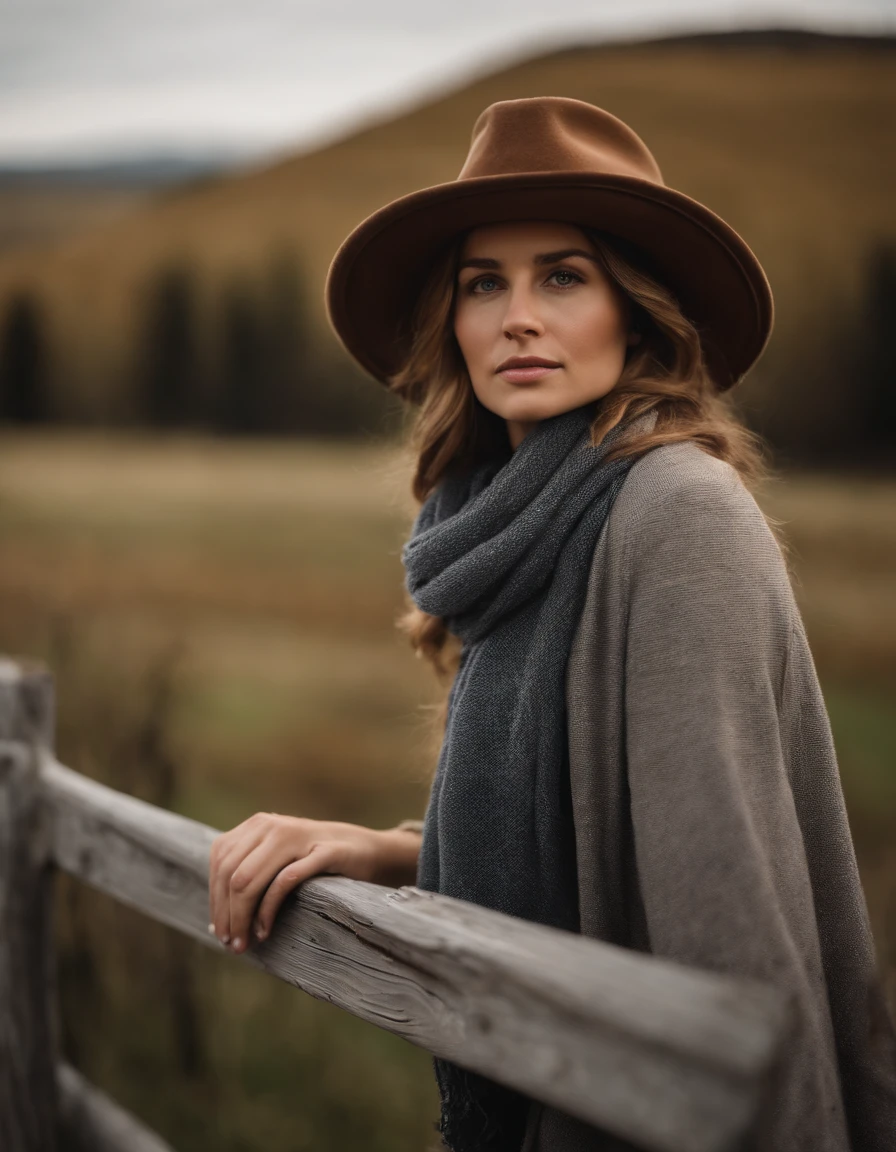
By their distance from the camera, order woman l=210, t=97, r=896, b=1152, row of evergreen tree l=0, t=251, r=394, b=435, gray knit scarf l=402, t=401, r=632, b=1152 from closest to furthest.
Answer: woman l=210, t=97, r=896, b=1152, gray knit scarf l=402, t=401, r=632, b=1152, row of evergreen tree l=0, t=251, r=394, b=435

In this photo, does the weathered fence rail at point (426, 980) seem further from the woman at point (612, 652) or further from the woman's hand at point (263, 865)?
the woman at point (612, 652)

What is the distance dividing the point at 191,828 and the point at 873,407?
10.4 feet

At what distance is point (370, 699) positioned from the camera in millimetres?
5141

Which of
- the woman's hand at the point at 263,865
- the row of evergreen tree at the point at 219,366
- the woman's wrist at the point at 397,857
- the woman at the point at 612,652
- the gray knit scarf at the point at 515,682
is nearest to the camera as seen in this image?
the woman at the point at 612,652

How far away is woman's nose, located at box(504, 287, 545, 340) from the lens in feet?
4.44

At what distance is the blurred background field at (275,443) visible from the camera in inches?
157

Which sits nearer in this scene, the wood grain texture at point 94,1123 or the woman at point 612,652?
the woman at point 612,652

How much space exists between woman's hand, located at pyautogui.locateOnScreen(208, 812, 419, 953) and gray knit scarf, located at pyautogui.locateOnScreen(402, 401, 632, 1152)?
159 millimetres

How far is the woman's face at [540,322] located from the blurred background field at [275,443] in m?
2.77

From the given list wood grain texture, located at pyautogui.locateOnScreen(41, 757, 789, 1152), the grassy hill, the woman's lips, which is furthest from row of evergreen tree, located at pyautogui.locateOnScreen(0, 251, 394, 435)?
wood grain texture, located at pyautogui.locateOnScreen(41, 757, 789, 1152)

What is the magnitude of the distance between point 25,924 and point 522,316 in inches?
64.5

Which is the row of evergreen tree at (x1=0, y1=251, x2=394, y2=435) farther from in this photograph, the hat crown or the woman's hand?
the woman's hand

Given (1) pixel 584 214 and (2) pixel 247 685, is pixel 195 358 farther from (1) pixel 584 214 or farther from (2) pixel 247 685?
(1) pixel 584 214

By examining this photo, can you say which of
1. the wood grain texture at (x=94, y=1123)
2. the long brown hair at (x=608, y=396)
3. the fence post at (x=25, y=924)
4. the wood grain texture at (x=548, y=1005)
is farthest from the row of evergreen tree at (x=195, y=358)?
the wood grain texture at (x=548, y=1005)
